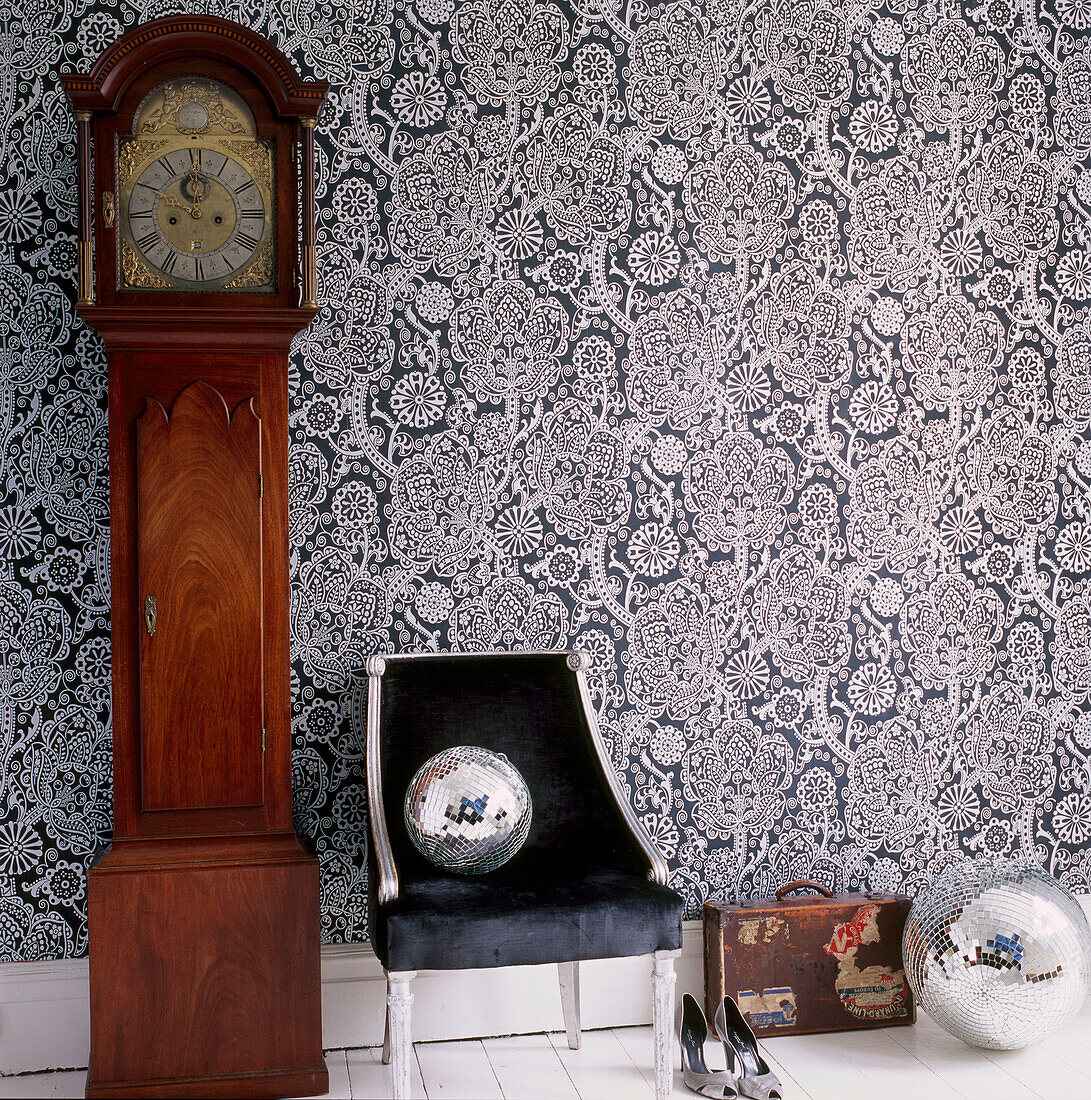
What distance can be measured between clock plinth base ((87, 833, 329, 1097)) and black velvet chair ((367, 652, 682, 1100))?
189mm

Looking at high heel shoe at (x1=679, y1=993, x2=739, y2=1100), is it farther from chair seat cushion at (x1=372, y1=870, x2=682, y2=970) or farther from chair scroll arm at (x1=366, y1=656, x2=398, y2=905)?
chair scroll arm at (x1=366, y1=656, x2=398, y2=905)

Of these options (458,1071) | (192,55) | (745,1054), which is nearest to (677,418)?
(192,55)

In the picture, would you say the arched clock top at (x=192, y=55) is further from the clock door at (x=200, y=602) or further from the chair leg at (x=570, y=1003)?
the chair leg at (x=570, y=1003)

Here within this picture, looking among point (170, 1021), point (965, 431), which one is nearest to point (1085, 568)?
point (965, 431)

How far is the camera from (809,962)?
8.34ft

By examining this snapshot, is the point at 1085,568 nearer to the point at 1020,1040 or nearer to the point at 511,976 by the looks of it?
the point at 1020,1040

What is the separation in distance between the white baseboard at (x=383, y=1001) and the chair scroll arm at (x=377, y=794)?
49cm

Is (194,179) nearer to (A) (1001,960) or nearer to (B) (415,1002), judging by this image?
(B) (415,1002)

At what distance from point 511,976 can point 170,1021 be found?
77cm

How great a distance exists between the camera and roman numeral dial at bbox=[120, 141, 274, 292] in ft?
7.12

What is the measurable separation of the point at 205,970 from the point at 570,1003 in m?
0.81

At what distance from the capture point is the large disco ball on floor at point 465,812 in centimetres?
213

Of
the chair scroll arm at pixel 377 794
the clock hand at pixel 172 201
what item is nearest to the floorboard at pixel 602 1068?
the chair scroll arm at pixel 377 794

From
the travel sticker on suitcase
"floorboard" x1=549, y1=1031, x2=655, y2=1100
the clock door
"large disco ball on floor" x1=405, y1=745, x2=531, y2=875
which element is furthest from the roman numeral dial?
the travel sticker on suitcase
